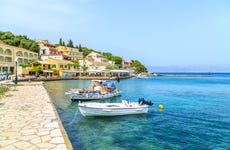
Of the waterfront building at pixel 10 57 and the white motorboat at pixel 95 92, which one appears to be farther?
the waterfront building at pixel 10 57

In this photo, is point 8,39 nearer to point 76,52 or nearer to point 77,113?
point 76,52


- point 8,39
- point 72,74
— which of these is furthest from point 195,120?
point 8,39

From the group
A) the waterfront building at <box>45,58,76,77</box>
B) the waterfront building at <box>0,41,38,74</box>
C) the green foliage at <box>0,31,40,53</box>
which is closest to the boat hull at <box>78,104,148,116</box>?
the waterfront building at <box>0,41,38,74</box>

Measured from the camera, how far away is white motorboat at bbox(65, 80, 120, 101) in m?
21.2

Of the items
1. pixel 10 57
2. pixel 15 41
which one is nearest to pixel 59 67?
pixel 10 57

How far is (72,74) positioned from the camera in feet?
227

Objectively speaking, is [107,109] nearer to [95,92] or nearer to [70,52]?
[95,92]

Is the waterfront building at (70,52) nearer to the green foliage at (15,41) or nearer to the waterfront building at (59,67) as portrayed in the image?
the green foliage at (15,41)

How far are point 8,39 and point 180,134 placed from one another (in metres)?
77.9

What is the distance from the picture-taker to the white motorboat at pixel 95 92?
21.2 meters

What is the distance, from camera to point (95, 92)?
22.5 m

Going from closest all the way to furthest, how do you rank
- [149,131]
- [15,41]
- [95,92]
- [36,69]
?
[149,131] < [95,92] < [36,69] < [15,41]

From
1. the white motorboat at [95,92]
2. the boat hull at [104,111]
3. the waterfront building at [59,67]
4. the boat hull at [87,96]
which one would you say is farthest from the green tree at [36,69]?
the boat hull at [104,111]

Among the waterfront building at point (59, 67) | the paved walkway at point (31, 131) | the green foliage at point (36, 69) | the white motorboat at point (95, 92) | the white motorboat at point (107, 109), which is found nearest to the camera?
the paved walkway at point (31, 131)
